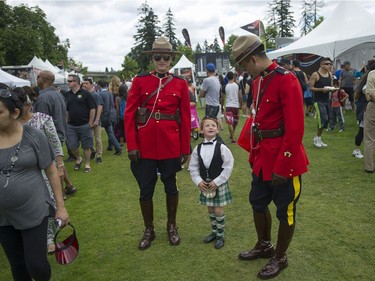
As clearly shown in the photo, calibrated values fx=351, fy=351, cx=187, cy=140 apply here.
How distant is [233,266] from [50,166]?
1.93m

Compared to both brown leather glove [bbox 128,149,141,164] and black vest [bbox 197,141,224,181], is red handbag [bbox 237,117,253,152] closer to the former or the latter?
black vest [bbox 197,141,224,181]

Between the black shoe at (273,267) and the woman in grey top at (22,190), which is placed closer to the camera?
the woman in grey top at (22,190)

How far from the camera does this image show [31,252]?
245 cm

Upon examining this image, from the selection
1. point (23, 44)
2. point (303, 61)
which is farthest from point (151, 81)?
point (23, 44)

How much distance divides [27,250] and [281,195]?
2.00 m

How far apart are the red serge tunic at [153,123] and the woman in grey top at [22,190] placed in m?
1.24

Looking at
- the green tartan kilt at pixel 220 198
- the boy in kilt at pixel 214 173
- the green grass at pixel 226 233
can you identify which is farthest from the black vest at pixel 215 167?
the green grass at pixel 226 233

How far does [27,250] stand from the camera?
246 cm

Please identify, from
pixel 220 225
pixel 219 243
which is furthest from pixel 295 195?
pixel 219 243

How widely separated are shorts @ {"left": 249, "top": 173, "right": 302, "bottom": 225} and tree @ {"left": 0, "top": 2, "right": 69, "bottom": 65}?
35.4 meters

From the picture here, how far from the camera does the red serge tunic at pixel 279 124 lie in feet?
9.04

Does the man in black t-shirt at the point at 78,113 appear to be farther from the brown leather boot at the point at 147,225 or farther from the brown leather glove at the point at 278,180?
the brown leather glove at the point at 278,180

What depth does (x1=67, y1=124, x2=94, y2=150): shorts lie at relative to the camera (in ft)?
23.1

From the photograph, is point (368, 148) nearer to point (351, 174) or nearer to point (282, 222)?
point (351, 174)
